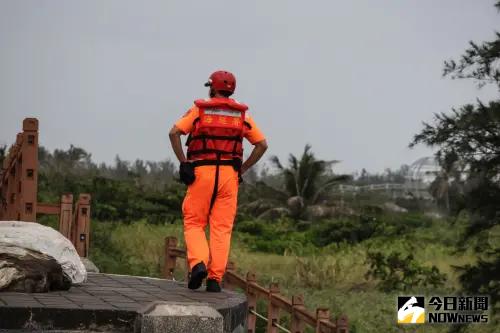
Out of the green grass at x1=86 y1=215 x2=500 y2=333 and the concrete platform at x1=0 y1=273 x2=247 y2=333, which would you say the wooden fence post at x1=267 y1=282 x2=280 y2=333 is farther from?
the green grass at x1=86 y1=215 x2=500 y2=333

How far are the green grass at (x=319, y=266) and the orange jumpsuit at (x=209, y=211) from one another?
7967 mm

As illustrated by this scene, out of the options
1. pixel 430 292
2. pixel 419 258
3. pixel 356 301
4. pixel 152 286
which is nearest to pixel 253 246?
pixel 419 258

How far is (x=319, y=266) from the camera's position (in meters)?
22.9

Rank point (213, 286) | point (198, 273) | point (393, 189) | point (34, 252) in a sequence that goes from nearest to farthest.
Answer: point (34, 252) < point (198, 273) < point (213, 286) < point (393, 189)

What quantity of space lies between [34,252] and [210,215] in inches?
59.9

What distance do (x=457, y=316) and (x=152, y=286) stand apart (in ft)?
26.9

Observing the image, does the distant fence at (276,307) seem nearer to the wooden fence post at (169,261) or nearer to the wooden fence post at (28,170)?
the wooden fence post at (169,261)

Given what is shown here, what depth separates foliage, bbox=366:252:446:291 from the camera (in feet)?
75.6

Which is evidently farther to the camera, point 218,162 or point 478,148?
point 478,148

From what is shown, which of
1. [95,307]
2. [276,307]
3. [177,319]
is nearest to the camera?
[177,319]

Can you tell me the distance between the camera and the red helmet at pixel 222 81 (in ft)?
27.0

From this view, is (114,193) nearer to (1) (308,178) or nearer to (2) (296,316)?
(1) (308,178)

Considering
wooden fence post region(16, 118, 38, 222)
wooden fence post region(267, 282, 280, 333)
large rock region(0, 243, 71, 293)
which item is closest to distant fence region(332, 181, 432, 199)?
wooden fence post region(267, 282, 280, 333)

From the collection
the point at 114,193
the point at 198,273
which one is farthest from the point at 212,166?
the point at 114,193
